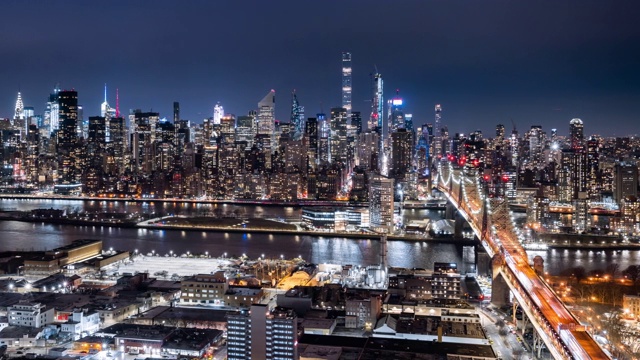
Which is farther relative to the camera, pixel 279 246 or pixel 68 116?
pixel 68 116

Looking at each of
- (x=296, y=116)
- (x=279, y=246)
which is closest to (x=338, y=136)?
(x=296, y=116)

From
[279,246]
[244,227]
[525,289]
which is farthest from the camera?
[244,227]

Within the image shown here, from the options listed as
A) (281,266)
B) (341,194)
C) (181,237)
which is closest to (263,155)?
(341,194)

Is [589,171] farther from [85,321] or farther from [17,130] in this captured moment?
[17,130]

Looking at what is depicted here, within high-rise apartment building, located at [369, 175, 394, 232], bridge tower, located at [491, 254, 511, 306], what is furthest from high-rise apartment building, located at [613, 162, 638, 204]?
bridge tower, located at [491, 254, 511, 306]

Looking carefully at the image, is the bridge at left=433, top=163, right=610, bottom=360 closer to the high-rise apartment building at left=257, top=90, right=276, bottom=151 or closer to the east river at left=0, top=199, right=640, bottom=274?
the east river at left=0, top=199, right=640, bottom=274

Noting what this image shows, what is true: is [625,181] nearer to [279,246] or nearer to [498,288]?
[279,246]
